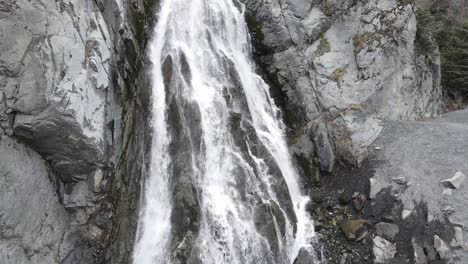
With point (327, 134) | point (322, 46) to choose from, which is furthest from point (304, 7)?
point (327, 134)

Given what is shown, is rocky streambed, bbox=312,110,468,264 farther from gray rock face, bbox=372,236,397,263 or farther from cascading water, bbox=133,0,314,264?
cascading water, bbox=133,0,314,264

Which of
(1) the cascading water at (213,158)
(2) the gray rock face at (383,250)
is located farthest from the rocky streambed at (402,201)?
(1) the cascading water at (213,158)

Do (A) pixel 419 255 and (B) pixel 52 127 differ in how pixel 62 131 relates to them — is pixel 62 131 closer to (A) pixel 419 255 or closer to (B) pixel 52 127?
(B) pixel 52 127

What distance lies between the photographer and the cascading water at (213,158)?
10.6 m

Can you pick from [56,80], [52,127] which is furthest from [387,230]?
[56,80]

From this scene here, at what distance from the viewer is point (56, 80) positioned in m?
8.51

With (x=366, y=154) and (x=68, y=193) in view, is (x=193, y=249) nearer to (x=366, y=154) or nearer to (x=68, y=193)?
(x=68, y=193)

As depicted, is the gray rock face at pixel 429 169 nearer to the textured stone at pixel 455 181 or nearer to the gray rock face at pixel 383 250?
the textured stone at pixel 455 181

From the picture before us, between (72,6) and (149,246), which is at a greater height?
(72,6)

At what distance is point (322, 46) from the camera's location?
1608 centimetres

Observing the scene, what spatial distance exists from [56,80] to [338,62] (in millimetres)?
11726

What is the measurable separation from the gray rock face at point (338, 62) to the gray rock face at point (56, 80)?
822 cm

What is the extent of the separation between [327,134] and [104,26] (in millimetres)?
9434

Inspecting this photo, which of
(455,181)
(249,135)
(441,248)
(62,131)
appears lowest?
(441,248)
